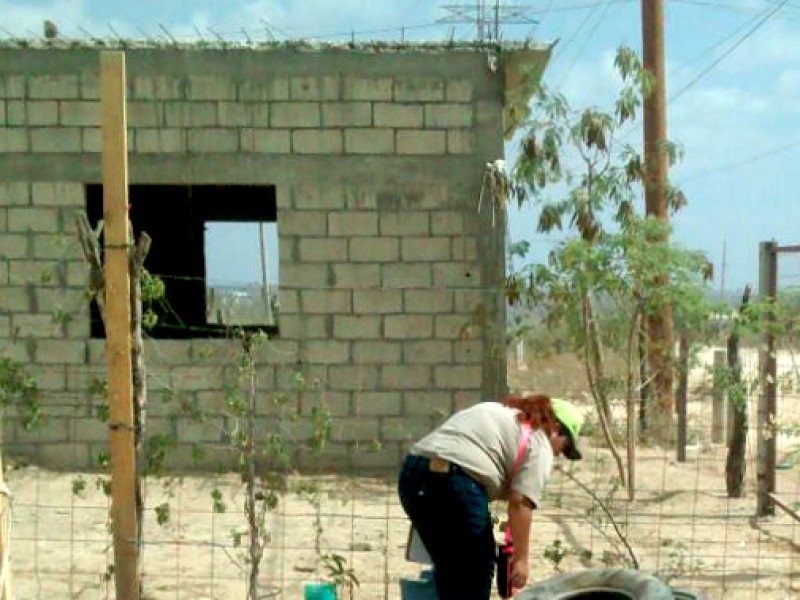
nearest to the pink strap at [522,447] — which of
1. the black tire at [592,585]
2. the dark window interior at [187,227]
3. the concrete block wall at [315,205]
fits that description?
the black tire at [592,585]

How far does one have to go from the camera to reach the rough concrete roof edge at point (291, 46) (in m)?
9.12

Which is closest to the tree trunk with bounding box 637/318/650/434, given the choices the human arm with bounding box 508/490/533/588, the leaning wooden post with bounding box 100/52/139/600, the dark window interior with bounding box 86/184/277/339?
the dark window interior with bounding box 86/184/277/339

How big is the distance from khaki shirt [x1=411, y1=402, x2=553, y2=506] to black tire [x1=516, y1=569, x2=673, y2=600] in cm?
37

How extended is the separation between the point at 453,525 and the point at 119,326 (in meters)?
1.47

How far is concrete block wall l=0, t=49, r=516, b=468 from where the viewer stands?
9117 mm

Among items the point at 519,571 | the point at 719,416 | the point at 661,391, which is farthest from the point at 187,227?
the point at 519,571

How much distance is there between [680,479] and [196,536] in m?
4.57

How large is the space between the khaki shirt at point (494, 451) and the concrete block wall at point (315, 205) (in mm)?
5022

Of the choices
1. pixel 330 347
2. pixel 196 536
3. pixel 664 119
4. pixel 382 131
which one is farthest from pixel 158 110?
pixel 664 119

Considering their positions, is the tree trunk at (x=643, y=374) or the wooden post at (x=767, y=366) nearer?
the wooden post at (x=767, y=366)

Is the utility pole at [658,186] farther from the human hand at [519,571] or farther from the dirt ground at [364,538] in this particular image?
the human hand at [519,571]

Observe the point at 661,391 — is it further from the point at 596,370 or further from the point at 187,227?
the point at 187,227

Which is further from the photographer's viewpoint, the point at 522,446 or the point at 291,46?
the point at 291,46

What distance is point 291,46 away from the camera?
9.13 m
